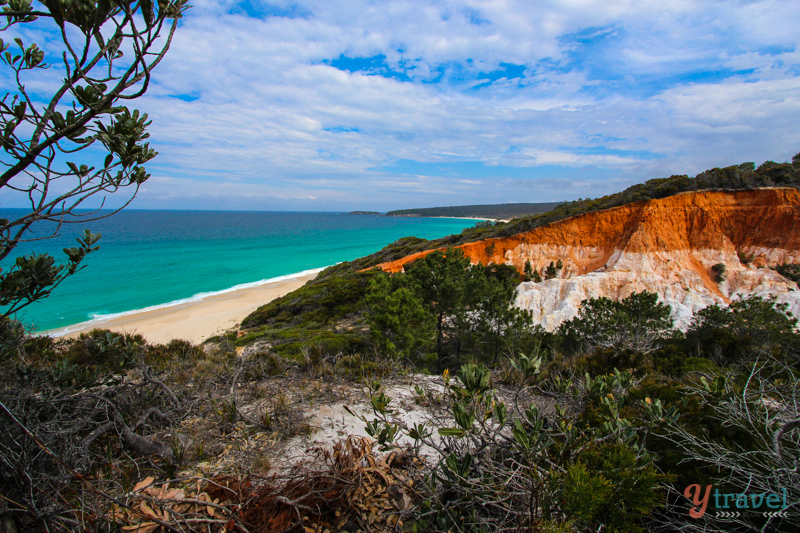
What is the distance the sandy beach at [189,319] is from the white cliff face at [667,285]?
1980 cm

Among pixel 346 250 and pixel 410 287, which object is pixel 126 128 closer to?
pixel 410 287

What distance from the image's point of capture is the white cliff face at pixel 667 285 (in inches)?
702

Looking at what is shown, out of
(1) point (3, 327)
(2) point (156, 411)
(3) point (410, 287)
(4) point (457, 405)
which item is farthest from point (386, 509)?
(3) point (410, 287)

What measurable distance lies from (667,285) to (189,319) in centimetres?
3264

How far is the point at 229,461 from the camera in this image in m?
3.08

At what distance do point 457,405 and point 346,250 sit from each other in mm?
67271

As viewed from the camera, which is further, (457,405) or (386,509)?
(386,509)

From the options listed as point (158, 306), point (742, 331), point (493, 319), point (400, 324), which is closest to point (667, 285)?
point (742, 331)

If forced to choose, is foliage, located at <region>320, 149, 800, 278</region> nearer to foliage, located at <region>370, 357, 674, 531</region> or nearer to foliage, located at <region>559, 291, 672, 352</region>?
foliage, located at <region>559, 291, 672, 352</region>

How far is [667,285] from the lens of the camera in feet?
66.4

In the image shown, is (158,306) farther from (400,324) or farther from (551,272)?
(551,272)

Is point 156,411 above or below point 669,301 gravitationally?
above

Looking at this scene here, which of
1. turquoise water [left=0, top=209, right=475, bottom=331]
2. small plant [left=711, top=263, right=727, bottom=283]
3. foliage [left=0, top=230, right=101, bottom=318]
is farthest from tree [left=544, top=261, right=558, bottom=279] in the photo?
turquoise water [left=0, top=209, right=475, bottom=331]

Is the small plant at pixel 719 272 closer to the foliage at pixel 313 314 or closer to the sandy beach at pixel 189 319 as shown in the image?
the foliage at pixel 313 314
